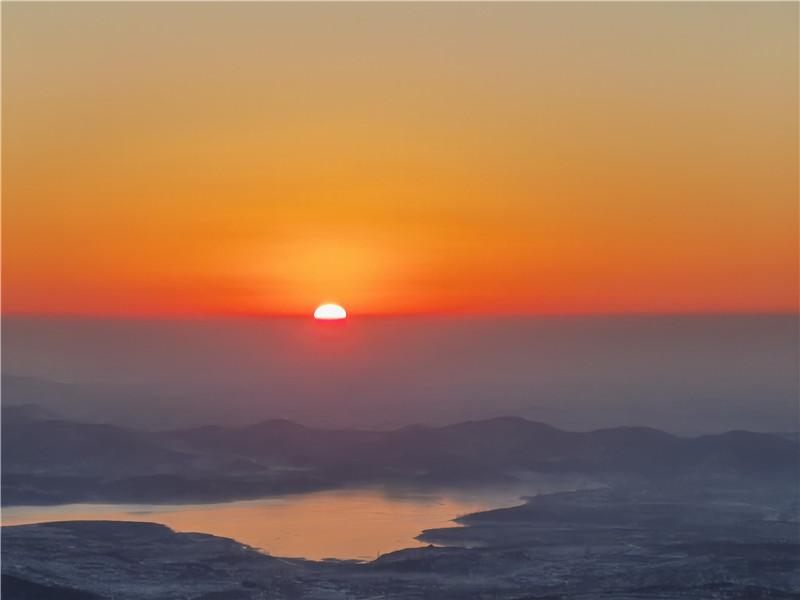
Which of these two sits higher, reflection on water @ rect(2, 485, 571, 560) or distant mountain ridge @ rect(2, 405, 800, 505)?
distant mountain ridge @ rect(2, 405, 800, 505)

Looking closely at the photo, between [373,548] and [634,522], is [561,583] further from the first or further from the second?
[634,522]

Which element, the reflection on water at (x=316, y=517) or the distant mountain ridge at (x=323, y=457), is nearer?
the reflection on water at (x=316, y=517)

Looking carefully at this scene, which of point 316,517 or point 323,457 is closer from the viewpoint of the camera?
point 316,517

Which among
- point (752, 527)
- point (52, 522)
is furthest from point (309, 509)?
point (752, 527)

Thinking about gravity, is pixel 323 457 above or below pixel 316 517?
above
